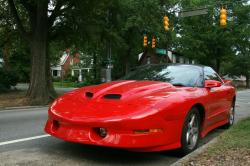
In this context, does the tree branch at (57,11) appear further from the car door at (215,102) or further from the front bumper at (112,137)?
the front bumper at (112,137)

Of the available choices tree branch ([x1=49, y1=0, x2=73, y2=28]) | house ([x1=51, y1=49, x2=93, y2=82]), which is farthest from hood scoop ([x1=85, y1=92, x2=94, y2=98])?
house ([x1=51, y1=49, x2=93, y2=82])

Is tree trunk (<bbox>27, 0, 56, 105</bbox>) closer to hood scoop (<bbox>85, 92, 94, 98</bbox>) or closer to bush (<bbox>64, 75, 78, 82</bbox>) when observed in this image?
hood scoop (<bbox>85, 92, 94, 98</bbox>)

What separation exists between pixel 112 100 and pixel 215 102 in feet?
7.90

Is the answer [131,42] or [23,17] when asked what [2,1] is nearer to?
[23,17]

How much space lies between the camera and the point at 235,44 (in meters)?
50.2

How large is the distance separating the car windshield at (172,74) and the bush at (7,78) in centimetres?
2334

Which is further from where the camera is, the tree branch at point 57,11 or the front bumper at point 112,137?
the tree branch at point 57,11

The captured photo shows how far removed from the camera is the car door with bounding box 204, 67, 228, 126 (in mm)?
6693

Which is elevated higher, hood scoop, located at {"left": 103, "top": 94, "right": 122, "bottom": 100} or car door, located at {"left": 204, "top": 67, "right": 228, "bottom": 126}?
hood scoop, located at {"left": 103, "top": 94, "right": 122, "bottom": 100}

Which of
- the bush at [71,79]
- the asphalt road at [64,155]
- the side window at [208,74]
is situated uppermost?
the side window at [208,74]

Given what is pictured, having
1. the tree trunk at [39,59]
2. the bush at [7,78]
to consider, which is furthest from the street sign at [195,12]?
the bush at [7,78]

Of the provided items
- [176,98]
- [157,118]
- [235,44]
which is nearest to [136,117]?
Result: [157,118]

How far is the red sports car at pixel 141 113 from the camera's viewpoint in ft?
16.1

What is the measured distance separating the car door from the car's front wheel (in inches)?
23.1
